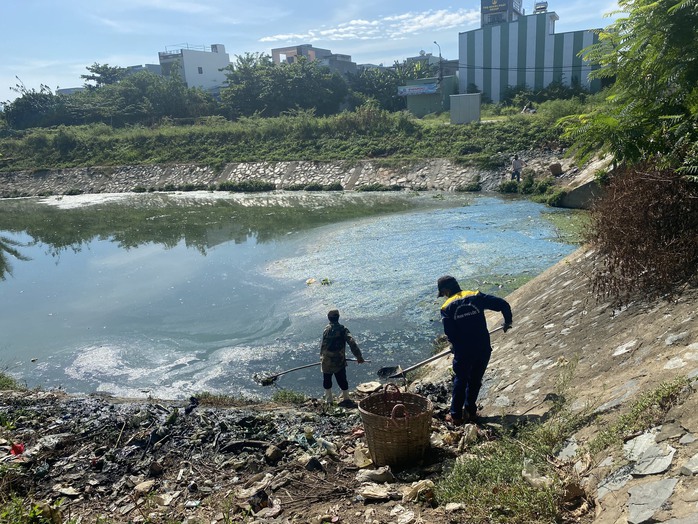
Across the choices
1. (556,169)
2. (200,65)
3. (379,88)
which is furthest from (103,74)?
(556,169)

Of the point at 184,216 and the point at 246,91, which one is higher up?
the point at 246,91

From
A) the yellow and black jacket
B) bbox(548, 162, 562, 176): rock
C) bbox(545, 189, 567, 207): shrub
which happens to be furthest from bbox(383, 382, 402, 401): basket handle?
bbox(548, 162, 562, 176): rock

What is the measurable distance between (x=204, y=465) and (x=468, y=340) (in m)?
2.99

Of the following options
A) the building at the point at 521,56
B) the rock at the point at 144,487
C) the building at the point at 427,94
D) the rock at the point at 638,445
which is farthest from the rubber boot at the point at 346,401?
the building at the point at 427,94

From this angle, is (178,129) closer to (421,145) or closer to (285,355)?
(421,145)

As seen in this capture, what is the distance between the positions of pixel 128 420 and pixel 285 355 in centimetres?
325

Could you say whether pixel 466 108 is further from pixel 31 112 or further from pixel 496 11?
pixel 31 112

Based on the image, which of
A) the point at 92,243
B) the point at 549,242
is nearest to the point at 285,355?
the point at 549,242

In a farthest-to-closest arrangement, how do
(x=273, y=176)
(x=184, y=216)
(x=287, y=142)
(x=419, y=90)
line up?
(x=419, y=90) → (x=287, y=142) → (x=273, y=176) → (x=184, y=216)

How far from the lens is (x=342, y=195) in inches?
1196

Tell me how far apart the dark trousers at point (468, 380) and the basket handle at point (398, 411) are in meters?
0.64

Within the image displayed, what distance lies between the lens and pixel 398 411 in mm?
5199

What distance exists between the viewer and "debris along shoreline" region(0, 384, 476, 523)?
4.35 meters

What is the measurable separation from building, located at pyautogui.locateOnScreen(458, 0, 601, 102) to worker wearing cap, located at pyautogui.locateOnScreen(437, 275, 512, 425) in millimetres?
45593
